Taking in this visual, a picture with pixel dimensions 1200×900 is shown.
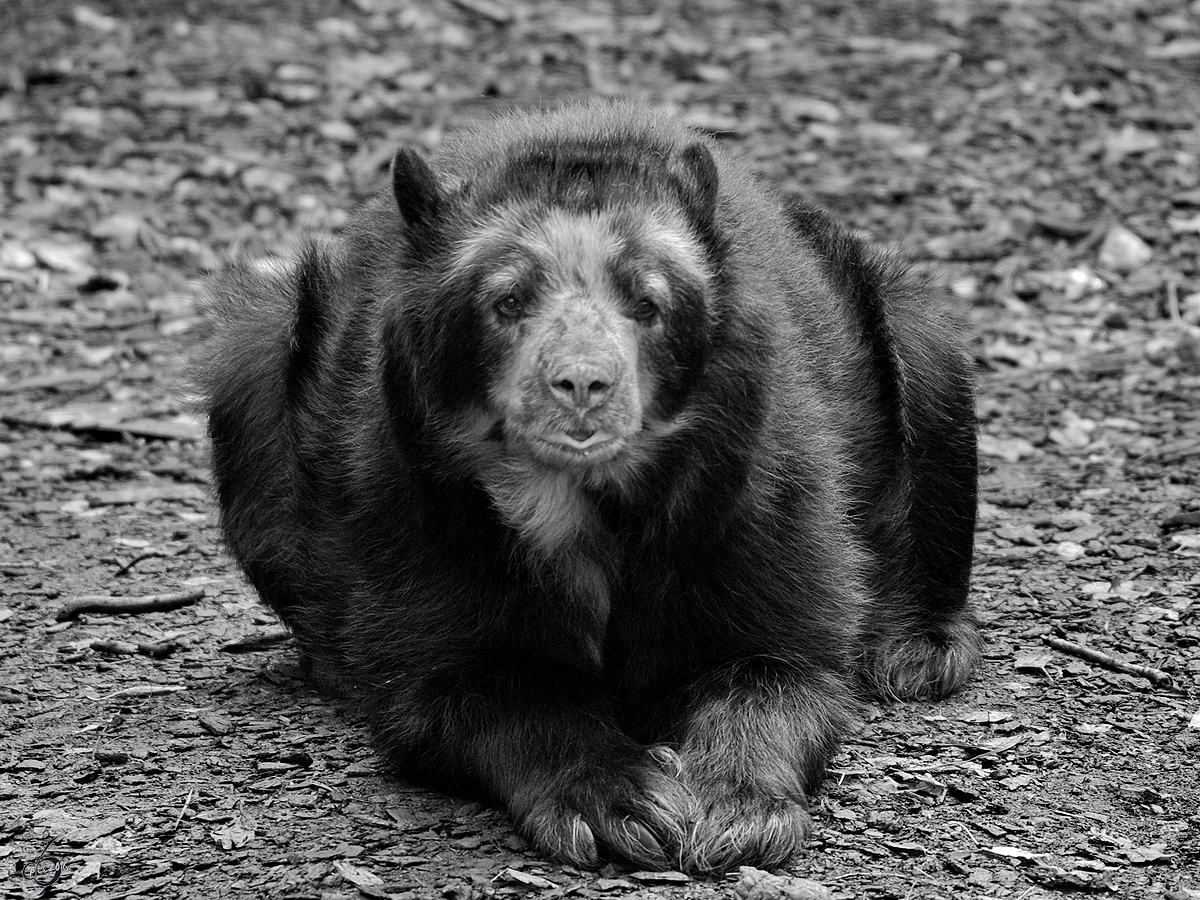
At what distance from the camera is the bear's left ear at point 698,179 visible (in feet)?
16.2

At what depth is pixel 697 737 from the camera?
486 cm

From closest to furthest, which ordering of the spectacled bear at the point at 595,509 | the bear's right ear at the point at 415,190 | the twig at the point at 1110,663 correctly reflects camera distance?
the spectacled bear at the point at 595,509, the bear's right ear at the point at 415,190, the twig at the point at 1110,663

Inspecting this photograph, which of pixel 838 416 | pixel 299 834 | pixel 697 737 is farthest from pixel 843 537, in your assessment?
pixel 299 834

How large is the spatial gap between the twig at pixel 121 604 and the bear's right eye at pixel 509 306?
→ 2.54 metres

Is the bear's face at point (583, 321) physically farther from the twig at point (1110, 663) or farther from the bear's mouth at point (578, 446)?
the twig at point (1110, 663)

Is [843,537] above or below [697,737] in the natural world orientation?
above

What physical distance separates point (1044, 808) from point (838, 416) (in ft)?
5.47

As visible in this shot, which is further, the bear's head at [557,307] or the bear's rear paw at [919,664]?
the bear's rear paw at [919,664]

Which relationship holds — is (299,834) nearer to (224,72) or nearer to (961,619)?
(961,619)

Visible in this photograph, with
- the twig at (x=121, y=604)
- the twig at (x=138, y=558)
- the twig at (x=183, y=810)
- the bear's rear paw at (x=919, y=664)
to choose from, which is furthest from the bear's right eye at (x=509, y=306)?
the twig at (x=138, y=558)

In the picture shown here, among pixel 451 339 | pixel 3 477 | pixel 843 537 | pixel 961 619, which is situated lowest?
pixel 3 477

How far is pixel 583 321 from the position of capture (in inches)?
177

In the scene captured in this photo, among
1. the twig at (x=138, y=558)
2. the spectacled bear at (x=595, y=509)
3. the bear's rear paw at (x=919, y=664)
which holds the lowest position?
the twig at (x=138, y=558)

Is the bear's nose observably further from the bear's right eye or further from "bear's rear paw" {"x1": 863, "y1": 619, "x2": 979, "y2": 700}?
"bear's rear paw" {"x1": 863, "y1": 619, "x2": 979, "y2": 700}
